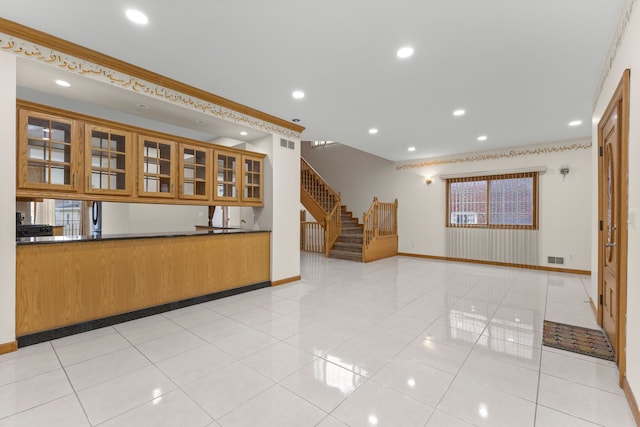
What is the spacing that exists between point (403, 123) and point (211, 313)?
4254 millimetres

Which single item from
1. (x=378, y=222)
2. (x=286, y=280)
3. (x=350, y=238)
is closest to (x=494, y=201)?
(x=378, y=222)

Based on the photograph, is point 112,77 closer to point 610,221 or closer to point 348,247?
point 610,221

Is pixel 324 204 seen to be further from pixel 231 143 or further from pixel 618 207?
pixel 618 207

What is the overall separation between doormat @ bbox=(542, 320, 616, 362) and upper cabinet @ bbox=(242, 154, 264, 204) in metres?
4.05

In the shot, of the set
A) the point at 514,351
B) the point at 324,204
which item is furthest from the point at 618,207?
the point at 324,204

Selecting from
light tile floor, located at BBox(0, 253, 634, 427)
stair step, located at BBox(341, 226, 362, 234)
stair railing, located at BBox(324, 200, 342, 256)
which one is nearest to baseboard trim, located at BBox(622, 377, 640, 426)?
light tile floor, located at BBox(0, 253, 634, 427)

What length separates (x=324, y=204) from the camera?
8828 millimetres

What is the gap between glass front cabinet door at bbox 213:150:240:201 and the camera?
4.10 metres

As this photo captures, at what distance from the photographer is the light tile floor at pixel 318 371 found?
1668 millimetres

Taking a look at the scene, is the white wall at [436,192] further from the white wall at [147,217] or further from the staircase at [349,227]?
the white wall at [147,217]

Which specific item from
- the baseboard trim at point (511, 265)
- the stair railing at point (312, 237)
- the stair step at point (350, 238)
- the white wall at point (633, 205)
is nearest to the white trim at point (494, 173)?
the baseboard trim at point (511, 265)

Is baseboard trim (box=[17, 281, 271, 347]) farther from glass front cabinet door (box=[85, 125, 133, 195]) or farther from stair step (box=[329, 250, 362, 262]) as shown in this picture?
stair step (box=[329, 250, 362, 262])

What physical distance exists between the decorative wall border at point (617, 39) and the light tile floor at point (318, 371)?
2610mm

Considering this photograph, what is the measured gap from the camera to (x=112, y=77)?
287 cm
